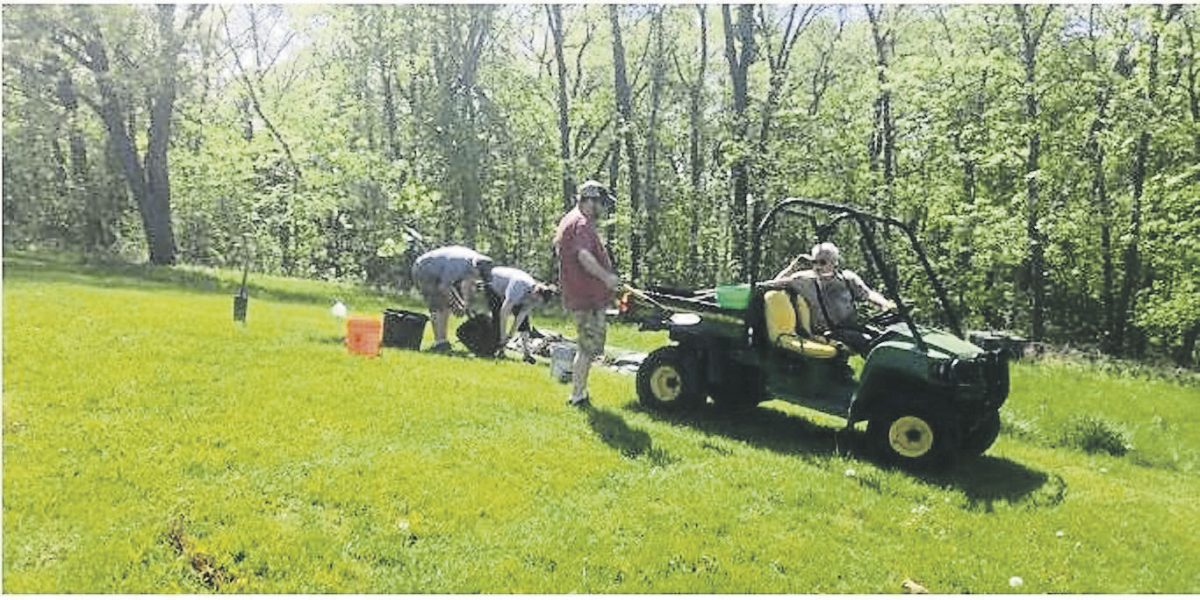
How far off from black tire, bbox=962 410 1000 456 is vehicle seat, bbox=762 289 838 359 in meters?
1.44

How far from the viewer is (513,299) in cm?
1173

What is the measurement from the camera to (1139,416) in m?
12.5

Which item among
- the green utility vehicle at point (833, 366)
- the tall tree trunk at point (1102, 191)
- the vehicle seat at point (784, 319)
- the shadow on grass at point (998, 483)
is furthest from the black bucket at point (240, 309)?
the tall tree trunk at point (1102, 191)

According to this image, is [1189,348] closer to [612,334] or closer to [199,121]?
[612,334]

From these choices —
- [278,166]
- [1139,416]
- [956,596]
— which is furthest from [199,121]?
[956,596]

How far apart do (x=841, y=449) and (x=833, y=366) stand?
768mm

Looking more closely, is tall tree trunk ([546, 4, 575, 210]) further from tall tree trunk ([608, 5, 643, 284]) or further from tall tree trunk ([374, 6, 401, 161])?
tall tree trunk ([374, 6, 401, 161])

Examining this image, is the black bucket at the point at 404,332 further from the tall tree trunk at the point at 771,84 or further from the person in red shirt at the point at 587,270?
the tall tree trunk at the point at 771,84

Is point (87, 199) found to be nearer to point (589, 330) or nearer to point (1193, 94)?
point (589, 330)

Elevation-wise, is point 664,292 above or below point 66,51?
below

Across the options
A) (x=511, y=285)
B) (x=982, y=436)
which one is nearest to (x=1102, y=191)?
(x=982, y=436)

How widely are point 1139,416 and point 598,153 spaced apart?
2525 cm

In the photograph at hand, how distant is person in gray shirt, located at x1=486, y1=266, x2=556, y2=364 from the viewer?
38.7ft

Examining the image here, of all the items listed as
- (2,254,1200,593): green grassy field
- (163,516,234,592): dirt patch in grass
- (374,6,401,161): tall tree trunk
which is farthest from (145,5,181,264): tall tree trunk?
(163,516,234,592): dirt patch in grass
